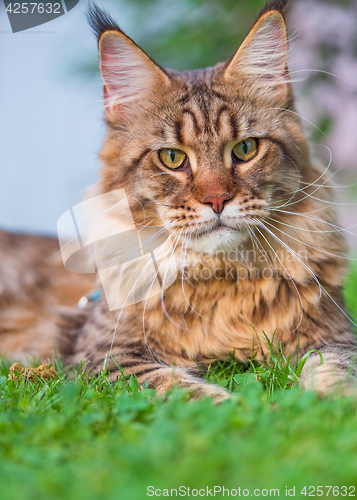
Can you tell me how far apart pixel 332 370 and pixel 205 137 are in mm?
994

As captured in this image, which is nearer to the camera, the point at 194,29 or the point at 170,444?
the point at 170,444

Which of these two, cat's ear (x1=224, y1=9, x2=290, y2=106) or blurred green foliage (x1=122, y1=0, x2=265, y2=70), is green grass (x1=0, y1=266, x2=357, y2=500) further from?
blurred green foliage (x1=122, y1=0, x2=265, y2=70)

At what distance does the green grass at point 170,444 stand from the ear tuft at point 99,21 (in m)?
1.41

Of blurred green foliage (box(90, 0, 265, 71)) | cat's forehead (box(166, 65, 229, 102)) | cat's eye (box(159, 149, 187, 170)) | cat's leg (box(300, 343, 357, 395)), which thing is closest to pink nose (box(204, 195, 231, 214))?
cat's eye (box(159, 149, 187, 170))

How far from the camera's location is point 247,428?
996 millimetres

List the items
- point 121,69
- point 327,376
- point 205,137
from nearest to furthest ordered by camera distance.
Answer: point 327,376 → point 205,137 → point 121,69

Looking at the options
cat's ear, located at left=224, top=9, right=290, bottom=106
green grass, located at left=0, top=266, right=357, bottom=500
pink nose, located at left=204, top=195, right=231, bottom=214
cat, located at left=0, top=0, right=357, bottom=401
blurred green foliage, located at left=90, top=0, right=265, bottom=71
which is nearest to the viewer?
green grass, located at left=0, top=266, right=357, bottom=500

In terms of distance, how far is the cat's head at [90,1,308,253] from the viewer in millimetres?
1646

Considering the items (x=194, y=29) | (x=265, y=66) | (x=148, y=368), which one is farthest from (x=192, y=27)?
(x=148, y=368)

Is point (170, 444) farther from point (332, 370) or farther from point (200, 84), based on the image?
point (200, 84)

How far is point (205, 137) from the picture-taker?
67.4 inches

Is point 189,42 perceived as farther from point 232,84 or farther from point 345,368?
point 345,368

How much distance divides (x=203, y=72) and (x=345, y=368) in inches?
56.9

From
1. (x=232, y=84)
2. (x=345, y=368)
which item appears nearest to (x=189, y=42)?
(x=232, y=84)
